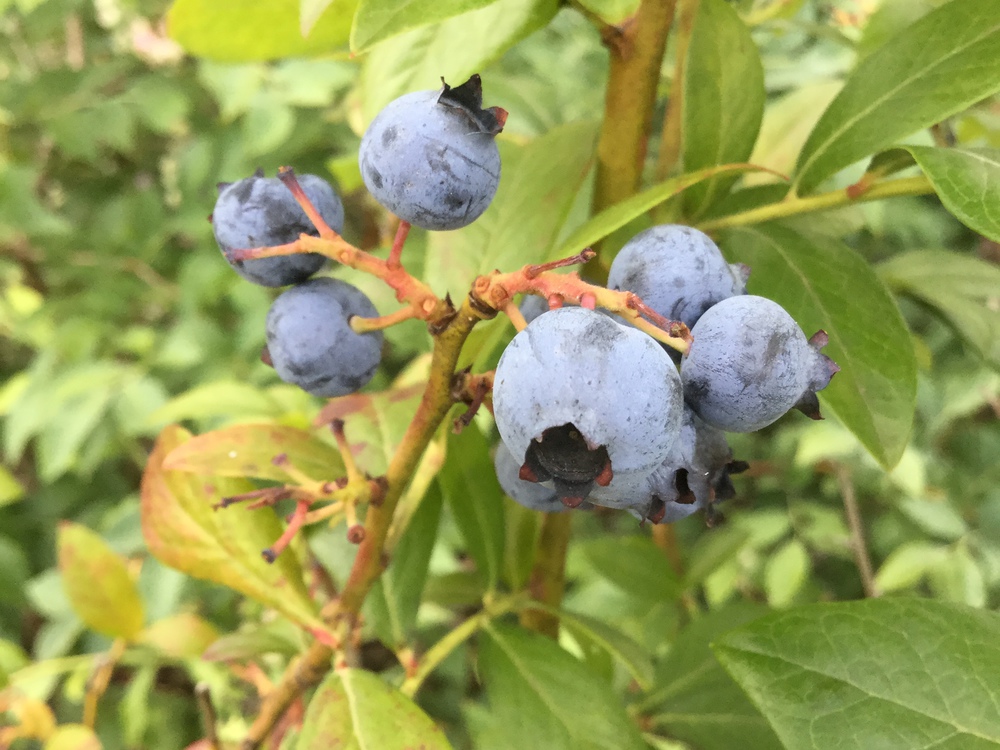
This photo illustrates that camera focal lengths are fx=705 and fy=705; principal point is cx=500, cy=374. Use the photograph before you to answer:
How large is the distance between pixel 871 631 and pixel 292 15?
0.76 metres

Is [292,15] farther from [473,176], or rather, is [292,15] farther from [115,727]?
[115,727]

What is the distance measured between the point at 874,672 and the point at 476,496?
429 mm

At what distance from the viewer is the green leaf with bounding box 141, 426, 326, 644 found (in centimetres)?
71

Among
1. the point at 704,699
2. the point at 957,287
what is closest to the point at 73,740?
the point at 704,699

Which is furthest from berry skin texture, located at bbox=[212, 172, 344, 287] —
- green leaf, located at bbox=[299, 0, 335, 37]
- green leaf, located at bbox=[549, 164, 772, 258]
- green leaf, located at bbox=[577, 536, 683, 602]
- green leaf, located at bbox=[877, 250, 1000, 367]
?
green leaf, located at bbox=[577, 536, 683, 602]

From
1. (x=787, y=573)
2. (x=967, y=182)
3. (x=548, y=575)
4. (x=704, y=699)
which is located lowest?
(x=787, y=573)

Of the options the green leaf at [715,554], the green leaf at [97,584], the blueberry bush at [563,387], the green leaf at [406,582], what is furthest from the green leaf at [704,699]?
the green leaf at [97,584]

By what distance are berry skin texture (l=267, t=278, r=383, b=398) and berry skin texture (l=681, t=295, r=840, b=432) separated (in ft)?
0.87

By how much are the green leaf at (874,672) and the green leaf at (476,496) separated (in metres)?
0.34

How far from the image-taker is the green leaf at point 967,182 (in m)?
0.48

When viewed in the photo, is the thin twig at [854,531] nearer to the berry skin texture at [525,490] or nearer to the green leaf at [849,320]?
the green leaf at [849,320]

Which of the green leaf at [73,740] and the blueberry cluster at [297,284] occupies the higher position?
the blueberry cluster at [297,284]

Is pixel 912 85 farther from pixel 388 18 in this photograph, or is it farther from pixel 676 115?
pixel 388 18

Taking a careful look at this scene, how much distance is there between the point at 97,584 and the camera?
1.21 meters
